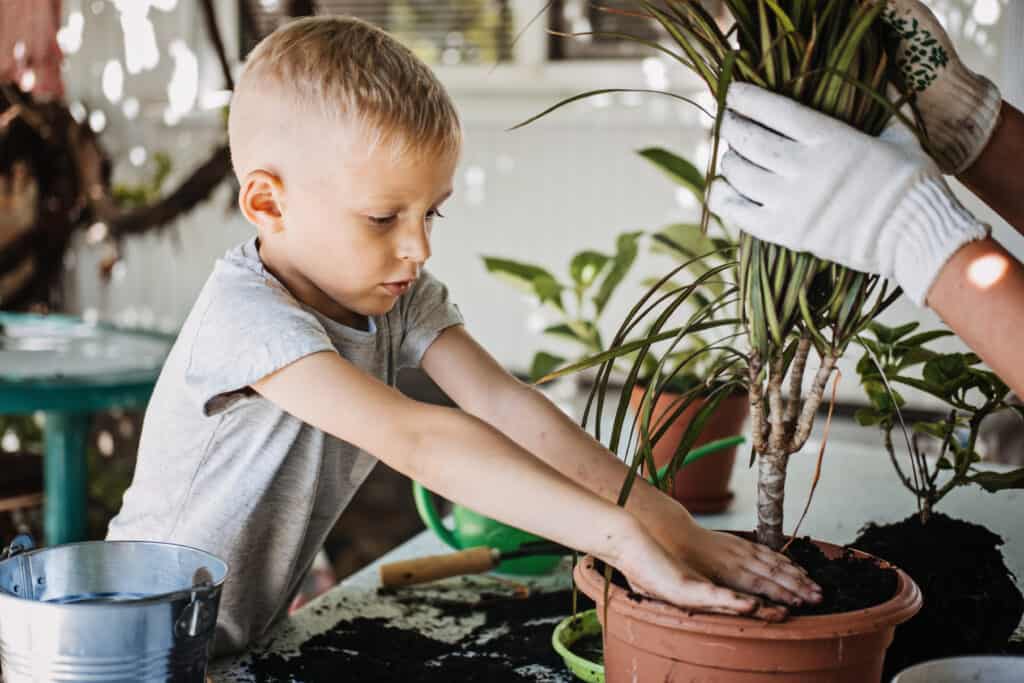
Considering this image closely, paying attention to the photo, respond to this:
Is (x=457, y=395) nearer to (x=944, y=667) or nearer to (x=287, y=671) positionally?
(x=287, y=671)

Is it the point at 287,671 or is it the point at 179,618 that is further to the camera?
the point at 287,671

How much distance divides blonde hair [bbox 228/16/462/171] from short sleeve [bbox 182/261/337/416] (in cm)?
16

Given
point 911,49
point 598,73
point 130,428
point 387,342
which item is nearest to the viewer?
point 911,49

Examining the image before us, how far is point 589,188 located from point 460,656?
2551 millimetres

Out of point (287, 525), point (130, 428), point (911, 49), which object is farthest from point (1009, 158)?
point (130, 428)

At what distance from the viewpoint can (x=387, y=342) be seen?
116 cm

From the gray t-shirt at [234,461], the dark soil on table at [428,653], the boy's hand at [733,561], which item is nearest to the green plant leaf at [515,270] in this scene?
the gray t-shirt at [234,461]

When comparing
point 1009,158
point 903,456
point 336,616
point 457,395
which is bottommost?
point 903,456

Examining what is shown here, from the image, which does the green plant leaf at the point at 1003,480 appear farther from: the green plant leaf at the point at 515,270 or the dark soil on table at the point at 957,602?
the green plant leaf at the point at 515,270

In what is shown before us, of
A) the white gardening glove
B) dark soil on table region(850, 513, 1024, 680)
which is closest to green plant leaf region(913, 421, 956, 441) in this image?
dark soil on table region(850, 513, 1024, 680)

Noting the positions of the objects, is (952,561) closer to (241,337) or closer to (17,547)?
(241,337)

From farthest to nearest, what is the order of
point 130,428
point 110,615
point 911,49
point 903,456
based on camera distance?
point 130,428 < point 903,456 < point 911,49 < point 110,615

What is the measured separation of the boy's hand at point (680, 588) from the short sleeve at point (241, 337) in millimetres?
316

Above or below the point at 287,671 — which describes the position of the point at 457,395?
above
